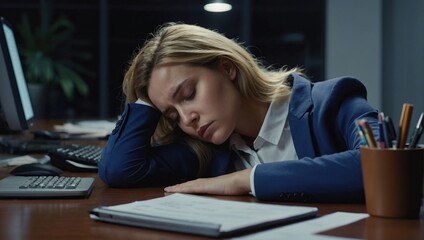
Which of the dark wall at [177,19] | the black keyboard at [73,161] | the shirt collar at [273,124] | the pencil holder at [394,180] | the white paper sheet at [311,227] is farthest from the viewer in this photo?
the dark wall at [177,19]

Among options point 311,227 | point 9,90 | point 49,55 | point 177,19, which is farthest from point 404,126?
point 177,19

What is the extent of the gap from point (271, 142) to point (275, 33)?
4901 mm

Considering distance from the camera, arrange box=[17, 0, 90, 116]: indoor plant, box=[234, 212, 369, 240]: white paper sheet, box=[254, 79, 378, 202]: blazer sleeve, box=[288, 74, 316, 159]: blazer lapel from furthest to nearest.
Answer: box=[17, 0, 90, 116]: indoor plant < box=[288, 74, 316, 159]: blazer lapel < box=[254, 79, 378, 202]: blazer sleeve < box=[234, 212, 369, 240]: white paper sheet

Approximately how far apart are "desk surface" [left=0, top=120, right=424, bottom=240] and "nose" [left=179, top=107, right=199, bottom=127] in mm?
253

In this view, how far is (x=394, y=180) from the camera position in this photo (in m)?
0.82

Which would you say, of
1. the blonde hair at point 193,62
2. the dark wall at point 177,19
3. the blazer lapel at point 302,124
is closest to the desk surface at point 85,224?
the blazer lapel at point 302,124

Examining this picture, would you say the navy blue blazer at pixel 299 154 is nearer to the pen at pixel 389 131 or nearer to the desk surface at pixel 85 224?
the desk surface at pixel 85 224

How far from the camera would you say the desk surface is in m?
0.75

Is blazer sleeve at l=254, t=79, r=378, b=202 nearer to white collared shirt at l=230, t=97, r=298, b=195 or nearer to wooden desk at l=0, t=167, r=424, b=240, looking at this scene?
wooden desk at l=0, t=167, r=424, b=240

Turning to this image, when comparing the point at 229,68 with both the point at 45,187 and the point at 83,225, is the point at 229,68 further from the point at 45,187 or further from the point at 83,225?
the point at 83,225

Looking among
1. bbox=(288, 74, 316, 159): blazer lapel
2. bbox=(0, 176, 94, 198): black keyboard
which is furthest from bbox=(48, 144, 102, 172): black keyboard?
bbox=(288, 74, 316, 159): blazer lapel

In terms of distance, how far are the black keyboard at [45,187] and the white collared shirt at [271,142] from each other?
1.17 feet

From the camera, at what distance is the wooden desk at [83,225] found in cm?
75

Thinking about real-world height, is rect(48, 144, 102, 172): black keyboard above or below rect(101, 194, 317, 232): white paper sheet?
below
